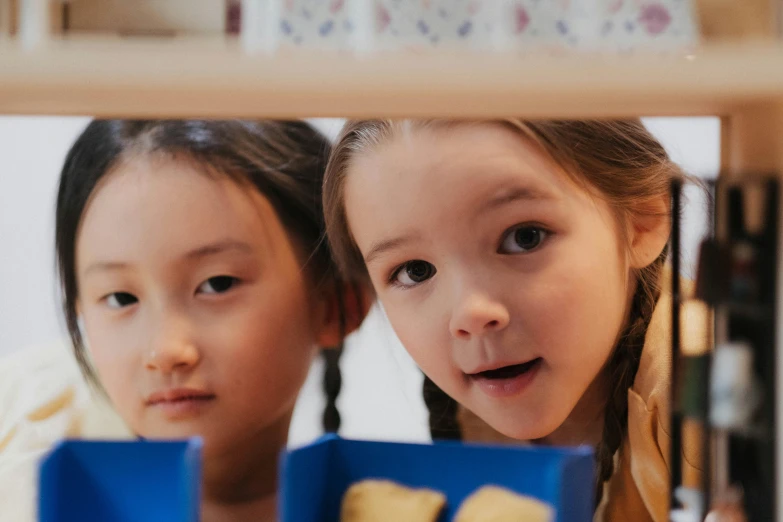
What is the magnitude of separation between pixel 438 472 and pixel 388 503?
0.23 feet

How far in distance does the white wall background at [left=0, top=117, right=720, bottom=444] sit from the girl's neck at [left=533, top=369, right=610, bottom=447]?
0.56 ft

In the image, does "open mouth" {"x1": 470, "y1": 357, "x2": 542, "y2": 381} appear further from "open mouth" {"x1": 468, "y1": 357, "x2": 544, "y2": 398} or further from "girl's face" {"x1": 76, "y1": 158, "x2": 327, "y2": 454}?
"girl's face" {"x1": 76, "y1": 158, "x2": 327, "y2": 454}

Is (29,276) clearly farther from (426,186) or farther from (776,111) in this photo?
(776,111)

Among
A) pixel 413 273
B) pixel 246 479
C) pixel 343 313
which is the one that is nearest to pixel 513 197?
pixel 413 273

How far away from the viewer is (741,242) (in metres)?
0.85

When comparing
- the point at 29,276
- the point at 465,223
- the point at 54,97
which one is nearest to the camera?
the point at 54,97

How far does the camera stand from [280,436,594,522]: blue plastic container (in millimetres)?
936

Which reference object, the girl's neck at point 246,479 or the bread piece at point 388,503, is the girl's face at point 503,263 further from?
the girl's neck at point 246,479

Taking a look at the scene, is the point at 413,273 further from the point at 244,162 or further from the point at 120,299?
the point at 120,299

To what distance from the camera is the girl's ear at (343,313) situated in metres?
1.13

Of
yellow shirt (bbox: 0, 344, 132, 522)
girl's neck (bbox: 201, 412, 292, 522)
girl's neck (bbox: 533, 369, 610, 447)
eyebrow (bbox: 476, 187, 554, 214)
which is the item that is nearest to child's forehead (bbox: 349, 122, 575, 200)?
eyebrow (bbox: 476, 187, 554, 214)

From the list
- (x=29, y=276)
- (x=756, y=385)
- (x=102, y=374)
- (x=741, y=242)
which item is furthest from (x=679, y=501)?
(x=29, y=276)

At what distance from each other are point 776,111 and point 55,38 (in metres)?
0.81

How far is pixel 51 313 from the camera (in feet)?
3.82
